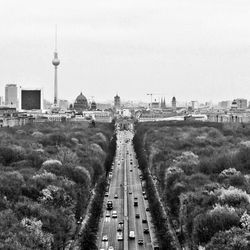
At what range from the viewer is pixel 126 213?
48.5 meters

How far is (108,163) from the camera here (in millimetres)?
73188

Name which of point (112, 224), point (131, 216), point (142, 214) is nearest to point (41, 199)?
point (112, 224)

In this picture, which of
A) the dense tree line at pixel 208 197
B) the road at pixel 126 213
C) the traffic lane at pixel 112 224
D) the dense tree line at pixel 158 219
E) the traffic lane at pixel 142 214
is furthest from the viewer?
the traffic lane at pixel 112 224

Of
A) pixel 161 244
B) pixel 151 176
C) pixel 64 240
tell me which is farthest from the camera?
pixel 151 176

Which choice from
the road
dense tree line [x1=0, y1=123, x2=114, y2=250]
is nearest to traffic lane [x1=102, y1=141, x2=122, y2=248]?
the road

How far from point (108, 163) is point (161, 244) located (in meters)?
38.1

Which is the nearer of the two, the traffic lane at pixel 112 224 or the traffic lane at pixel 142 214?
the traffic lane at pixel 142 214

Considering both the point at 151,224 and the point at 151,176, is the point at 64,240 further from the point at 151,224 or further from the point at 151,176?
the point at 151,176

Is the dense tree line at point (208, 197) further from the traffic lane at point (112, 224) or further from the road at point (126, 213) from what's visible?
the traffic lane at point (112, 224)

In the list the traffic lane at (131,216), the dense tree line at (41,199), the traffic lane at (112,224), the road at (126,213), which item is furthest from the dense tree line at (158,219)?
the dense tree line at (41,199)

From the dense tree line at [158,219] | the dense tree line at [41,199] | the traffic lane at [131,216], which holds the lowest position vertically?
the traffic lane at [131,216]

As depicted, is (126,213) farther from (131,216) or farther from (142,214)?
(142,214)

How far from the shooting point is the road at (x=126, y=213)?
38.8 meters

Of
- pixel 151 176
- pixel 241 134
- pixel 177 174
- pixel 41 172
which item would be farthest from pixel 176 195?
pixel 241 134
